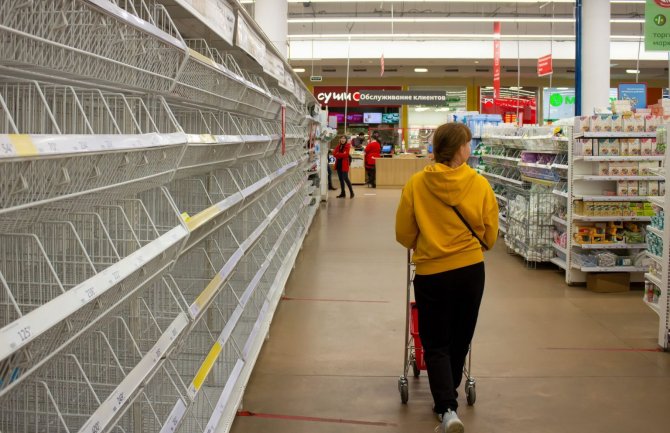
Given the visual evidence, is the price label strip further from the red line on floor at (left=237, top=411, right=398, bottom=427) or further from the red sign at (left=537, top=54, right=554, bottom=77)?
the red sign at (left=537, top=54, right=554, bottom=77)

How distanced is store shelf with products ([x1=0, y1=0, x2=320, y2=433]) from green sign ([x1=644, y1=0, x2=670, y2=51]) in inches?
227

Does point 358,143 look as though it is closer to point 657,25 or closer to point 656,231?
point 657,25

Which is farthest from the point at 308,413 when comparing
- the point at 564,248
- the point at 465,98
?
the point at 465,98

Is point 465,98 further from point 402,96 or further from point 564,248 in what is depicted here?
point 564,248

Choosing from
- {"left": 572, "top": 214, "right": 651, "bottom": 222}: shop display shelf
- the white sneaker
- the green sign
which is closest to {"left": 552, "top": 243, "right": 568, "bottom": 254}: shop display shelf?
{"left": 572, "top": 214, "right": 651, "bottom": 222}: shop display shelf

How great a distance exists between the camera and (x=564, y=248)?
7988 millimetres

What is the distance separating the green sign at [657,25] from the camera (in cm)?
826

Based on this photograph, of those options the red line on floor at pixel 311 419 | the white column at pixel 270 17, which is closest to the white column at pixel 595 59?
the white column at pixel 270 17

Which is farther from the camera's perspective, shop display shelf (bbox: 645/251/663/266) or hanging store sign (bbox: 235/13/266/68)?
shop display shelf (bbox: 645/251/663/266)

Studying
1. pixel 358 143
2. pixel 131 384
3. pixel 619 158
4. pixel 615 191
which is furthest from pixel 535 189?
pixel 358 143

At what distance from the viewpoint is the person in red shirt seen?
21.9 metres

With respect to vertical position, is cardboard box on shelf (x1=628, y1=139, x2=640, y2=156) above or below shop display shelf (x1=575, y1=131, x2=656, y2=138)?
below

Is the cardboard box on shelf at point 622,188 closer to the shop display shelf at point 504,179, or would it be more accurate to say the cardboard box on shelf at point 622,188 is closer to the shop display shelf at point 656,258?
the shop display shelf at point 656,258

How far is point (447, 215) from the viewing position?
12.7ft
